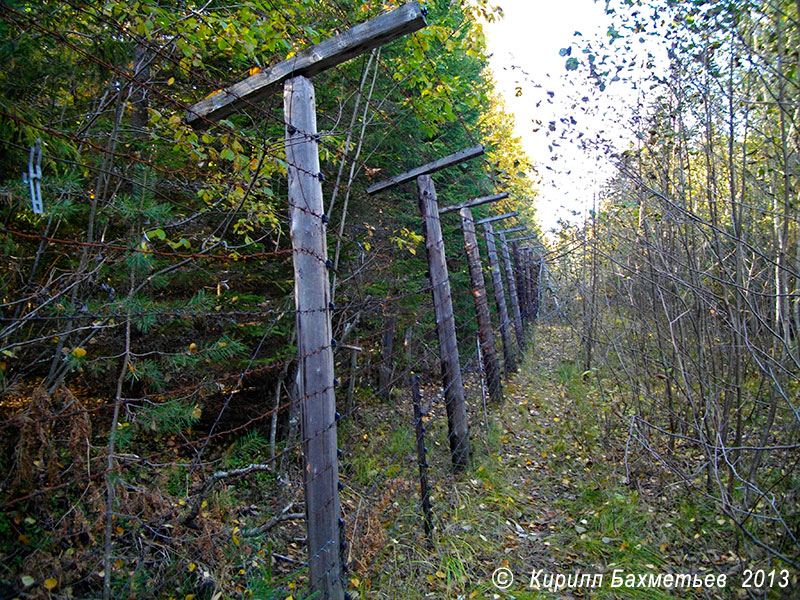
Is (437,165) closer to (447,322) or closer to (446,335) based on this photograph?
(447,322)

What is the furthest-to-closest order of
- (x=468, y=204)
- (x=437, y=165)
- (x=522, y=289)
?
(x=522, y=289) → (x=468, y=204) → (x=437, y=165)

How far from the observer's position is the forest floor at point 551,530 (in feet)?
12.4

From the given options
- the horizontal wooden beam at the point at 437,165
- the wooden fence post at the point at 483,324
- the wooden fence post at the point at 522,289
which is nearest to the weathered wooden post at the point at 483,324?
the wooden fence post at the point at 483,324

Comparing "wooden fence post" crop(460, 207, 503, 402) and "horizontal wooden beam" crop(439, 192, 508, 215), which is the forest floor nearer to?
"wooden fence post" crop(460, 207, 503, 402)

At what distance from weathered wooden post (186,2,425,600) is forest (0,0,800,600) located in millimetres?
19

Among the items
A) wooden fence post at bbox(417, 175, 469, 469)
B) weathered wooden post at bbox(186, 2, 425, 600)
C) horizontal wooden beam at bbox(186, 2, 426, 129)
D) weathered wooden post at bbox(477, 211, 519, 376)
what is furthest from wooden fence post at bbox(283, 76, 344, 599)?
weathered wooden post at bbox(477, 211, 519, 376)

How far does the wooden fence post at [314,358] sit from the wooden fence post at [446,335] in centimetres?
314

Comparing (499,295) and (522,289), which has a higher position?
(522,289)

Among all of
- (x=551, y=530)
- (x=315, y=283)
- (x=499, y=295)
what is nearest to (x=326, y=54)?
(x=315, y=283)

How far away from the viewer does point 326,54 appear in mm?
3201

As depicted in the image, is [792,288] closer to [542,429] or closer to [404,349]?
[542,429]

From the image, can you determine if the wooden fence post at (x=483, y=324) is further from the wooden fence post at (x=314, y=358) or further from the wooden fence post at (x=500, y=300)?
the wooden fence post at (x=314, y=358)

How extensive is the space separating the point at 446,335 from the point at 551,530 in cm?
255

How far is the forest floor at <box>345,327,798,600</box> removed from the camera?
3787 millimetres
